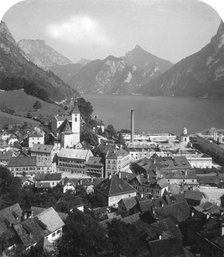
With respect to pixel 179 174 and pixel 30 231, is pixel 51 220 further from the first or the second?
pixel 179 174

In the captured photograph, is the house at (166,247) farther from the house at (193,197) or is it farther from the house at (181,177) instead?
the house at (181,177)

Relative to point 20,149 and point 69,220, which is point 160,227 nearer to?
point 69,220

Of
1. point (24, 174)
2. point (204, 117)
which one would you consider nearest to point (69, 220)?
point (24, 174)

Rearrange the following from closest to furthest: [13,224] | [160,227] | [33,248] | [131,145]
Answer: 1. [33,248]
2. [13,224]
3. [160,227]
4. [131,145]

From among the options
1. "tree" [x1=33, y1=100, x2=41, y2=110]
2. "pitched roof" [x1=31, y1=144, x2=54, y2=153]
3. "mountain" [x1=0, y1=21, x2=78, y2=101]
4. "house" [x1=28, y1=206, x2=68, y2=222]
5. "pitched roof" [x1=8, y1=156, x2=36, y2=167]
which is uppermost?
"mountain" [x1=0, y1=21, x2=78, y2=101]

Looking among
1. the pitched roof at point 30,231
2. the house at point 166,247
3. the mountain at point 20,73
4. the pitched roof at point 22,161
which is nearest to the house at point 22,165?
the pitched roof at point 22,161

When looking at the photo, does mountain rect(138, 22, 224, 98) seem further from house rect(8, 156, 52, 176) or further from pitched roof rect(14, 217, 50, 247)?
pitched roof rect(14, 217, 50, 247)

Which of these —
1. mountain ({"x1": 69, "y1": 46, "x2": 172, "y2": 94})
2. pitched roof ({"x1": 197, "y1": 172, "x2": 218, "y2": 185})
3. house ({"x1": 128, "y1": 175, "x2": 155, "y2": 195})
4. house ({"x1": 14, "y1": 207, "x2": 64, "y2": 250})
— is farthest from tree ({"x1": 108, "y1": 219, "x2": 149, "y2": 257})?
mountain ({"x1": 69, "y1": 46, "x2": 172, "y2": 94})
